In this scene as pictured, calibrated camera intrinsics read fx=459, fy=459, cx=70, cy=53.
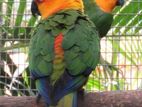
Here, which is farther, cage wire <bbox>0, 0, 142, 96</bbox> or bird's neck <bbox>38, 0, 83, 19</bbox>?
cage wire <bbox>0, 0, 142, 96</bbox>

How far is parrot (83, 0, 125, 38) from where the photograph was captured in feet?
9.26

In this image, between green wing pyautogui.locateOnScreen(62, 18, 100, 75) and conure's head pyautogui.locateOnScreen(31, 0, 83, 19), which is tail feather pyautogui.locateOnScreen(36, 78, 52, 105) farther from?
conure's head pyautogui.locateOnScreen(31, 0, 83, 19)

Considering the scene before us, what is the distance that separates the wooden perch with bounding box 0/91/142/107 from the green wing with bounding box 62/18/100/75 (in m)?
0.14

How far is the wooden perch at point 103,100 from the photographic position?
6.34 ft

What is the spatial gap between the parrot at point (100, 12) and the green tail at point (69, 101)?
1.08 metres

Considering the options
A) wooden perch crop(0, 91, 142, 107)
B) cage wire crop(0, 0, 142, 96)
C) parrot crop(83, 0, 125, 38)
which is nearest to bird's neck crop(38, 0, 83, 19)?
wooden perch crop(0, 91, 142, 107)

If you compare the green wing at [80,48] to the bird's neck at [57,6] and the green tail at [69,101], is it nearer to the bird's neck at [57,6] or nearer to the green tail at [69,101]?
the green tail at [69,101]

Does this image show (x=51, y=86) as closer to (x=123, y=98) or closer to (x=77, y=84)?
(x=77, y=84)

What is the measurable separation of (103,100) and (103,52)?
1.76 metres

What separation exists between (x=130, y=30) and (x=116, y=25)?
12 centimetres

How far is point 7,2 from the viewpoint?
3.52m

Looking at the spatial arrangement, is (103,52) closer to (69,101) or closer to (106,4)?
(106,4)

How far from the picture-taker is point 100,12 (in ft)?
9.37

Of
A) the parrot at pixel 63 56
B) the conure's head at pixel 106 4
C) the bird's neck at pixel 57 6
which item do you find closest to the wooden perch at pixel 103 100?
the parrot at pixel 63 56
